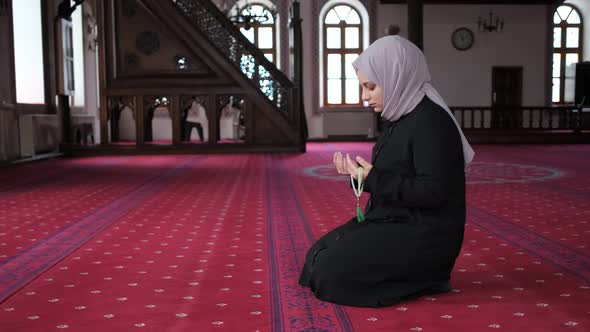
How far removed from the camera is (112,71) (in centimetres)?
1083

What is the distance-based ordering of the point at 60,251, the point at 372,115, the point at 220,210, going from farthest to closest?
the point at 372,115 < the point at 220,210 < the point at 60,251

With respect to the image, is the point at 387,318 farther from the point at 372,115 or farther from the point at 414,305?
the point at 372,115

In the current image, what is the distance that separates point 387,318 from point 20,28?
947 centimetres

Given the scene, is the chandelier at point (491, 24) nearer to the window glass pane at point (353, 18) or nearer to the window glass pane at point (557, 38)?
the window glass pane at point (557, 38)

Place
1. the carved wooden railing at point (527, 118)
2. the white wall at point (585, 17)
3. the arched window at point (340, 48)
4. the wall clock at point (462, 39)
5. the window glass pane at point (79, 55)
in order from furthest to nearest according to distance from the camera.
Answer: the white wall at point (585, 17), the wall clock at point (462, 39), the arched window at point (340, 48), the carved wooden railing at point (527, 118), the window glass pane at point (79, 55)

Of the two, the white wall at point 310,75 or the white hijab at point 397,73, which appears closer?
the white hijab at point 397,73

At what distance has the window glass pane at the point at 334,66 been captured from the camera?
16250 millimetres

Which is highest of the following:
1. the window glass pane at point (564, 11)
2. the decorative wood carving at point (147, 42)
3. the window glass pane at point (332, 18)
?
the window glass pane at point (564, 11)

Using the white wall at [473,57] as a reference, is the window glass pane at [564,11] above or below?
above

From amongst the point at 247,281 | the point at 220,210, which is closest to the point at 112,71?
the point at 220,210

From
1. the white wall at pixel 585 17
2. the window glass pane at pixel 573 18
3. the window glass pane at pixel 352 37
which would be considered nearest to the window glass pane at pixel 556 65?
the white wall at pixel 585 17

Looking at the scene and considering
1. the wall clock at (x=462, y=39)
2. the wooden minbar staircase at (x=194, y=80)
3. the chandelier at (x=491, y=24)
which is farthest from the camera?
the wall clock at (x=462, y=39)

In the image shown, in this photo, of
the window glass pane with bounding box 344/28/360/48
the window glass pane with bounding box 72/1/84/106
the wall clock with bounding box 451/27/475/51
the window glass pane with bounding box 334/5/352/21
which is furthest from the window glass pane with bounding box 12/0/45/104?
the wall clock with bounding box 451/27/475/51

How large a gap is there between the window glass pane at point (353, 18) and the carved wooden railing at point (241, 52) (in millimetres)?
6163
